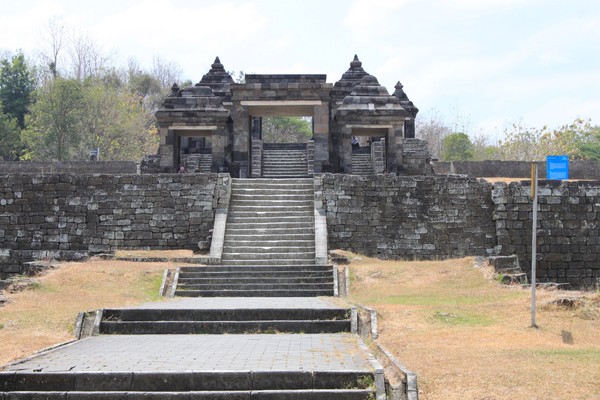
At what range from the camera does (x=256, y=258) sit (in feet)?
51.8

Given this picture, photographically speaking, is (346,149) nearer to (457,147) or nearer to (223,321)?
(223,321)

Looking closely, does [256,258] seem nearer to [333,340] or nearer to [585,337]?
[333,340]

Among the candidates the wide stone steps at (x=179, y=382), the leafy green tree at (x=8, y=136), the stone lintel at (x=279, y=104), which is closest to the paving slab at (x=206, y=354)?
the wide stone steps at (x=179, y=382)

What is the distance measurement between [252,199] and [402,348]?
10.3m

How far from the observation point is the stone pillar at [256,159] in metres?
26.6

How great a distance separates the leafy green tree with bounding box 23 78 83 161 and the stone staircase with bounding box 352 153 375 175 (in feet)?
54.2

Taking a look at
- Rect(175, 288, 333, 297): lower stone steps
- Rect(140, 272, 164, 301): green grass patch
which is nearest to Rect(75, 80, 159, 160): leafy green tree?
Rect(140, 272, 164, 301): green grass patch

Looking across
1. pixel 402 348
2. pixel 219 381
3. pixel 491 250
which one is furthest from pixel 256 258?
pixel 219 381

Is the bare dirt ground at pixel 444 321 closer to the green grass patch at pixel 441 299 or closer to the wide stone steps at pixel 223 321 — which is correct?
the green grass patch at pixel 441 299

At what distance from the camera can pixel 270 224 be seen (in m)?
17.2

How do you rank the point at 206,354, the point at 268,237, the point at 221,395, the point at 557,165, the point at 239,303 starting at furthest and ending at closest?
the point at 268,237 < the point at 239,303 < the point at 557,165 < the point at 206,354 < the point at 221,395

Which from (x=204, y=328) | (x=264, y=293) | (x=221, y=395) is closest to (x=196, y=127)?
(x=264, y=293)

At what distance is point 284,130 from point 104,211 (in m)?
Result: 38.0

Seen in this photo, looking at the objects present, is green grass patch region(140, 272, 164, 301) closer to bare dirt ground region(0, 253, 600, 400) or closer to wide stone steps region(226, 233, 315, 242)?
bare dirt ground region(0, 253, 600, 400)
